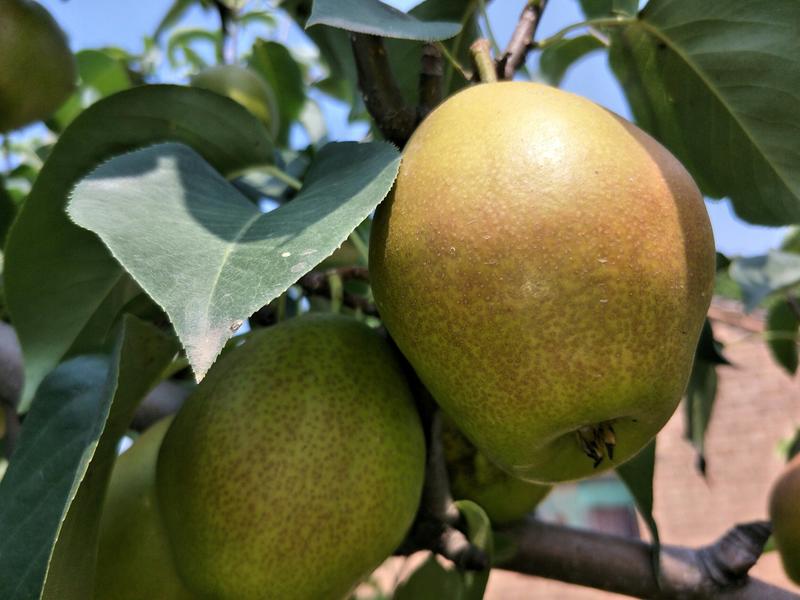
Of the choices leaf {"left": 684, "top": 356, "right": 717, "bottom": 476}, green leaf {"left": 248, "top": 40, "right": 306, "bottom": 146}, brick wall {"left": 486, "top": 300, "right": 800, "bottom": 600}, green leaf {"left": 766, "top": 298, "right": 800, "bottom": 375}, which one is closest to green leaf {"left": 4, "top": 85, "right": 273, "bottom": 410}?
leaf {"left": 684, "top": 356, "right": 717, "bottom": 476}

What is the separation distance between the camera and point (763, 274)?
1.33 m

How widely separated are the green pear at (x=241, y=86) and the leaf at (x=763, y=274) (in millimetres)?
725

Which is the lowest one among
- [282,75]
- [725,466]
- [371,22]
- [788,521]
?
[725,466]

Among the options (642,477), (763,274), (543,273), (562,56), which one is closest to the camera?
(543,273)

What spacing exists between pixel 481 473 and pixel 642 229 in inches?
14.8

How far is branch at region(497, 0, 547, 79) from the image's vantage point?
0.71 metres

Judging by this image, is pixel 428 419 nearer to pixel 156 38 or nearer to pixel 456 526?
pixel 456 526

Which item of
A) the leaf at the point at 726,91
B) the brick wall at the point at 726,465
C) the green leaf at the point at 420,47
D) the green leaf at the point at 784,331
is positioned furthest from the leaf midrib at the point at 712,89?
the brick wall at the point at 726,465

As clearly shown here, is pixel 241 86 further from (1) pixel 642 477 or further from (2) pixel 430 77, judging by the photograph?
(1) pixel 642 477

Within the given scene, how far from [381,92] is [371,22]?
0.15 metres

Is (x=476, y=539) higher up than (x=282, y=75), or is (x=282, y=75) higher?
(x=282, y=75)

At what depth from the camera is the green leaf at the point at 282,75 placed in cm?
144

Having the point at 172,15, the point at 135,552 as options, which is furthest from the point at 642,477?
the point at 172,15

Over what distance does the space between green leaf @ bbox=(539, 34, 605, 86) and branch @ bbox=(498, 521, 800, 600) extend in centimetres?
60
